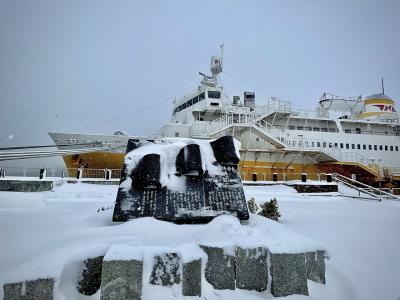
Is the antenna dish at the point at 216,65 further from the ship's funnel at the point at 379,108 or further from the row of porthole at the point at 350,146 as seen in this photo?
the ship's funnel at the point at 379,108

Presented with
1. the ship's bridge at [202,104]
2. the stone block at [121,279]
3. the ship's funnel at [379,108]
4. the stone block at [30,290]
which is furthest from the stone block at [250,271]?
the ship's funnel at [379,108]

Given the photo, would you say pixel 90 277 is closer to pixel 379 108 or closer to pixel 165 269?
pixel 165 269

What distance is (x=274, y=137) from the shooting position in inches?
854

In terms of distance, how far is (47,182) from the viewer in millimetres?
11414

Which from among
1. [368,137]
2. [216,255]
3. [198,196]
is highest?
[368,137]

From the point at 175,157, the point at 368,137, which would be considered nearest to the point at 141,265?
the point at 175,157

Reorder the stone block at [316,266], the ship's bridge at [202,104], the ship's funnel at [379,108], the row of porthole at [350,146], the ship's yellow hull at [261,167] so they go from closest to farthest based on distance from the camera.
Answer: the stone block at [316,266]
the ship's yellow hull at [261,167]
the ship's bridge at [202,104]
the row of porthole at [350,146]
the ship's funnel at [379,108]

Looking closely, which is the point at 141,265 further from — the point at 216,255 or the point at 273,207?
the point at 273,207

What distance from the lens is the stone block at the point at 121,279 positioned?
201cm

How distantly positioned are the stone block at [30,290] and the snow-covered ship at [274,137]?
15.7 meters

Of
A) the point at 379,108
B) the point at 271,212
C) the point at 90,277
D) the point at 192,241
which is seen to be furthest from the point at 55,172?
the point at 379,108

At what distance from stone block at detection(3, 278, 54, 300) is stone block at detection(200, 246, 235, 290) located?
4.31 feet

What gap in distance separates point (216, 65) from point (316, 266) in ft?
82.9

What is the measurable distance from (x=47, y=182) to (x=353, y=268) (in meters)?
12.1
